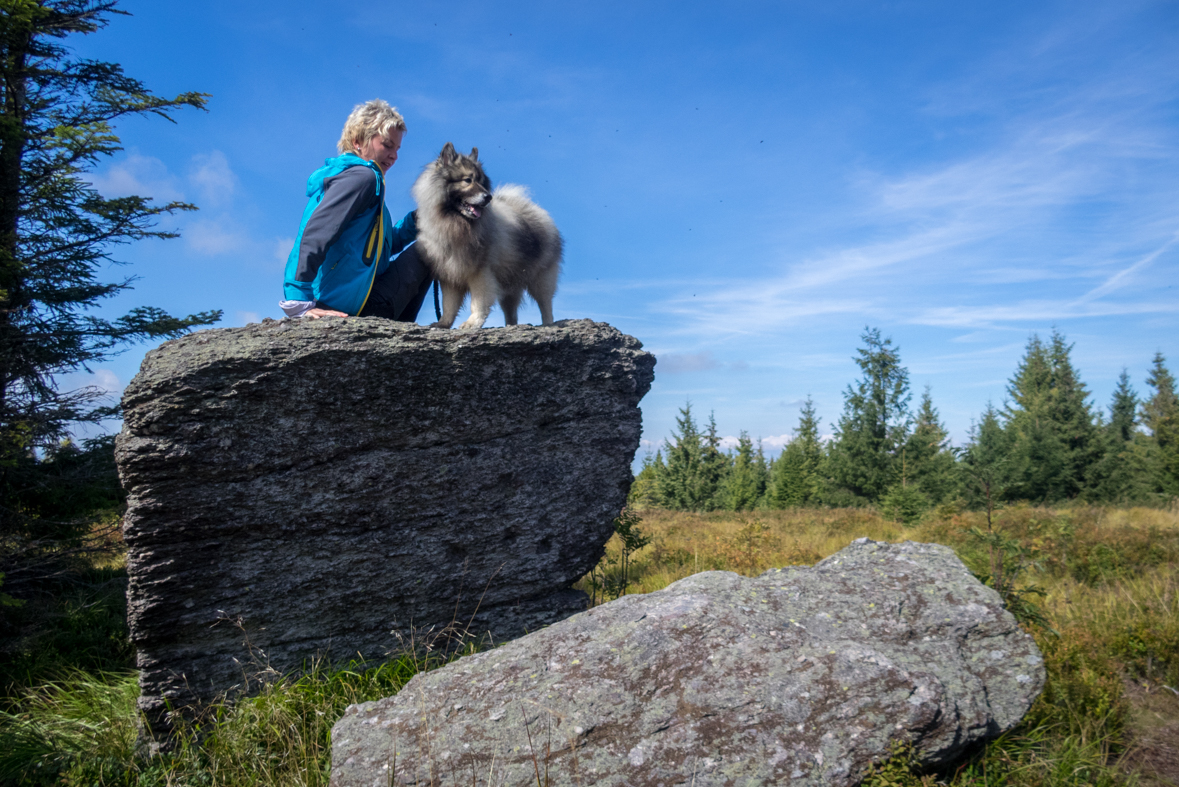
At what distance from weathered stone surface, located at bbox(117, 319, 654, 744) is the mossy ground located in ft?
1.22

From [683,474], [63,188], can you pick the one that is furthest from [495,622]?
[683,474]

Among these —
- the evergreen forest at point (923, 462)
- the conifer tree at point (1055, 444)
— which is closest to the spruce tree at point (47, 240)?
the evergreen forest at point (923, 462)

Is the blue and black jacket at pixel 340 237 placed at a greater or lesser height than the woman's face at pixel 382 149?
lesser

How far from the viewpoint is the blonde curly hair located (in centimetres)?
466

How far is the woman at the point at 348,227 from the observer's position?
171 inches

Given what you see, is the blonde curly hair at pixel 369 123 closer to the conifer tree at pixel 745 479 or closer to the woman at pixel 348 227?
the woman at pixel 348 227

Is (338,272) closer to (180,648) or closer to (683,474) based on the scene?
(180,648)

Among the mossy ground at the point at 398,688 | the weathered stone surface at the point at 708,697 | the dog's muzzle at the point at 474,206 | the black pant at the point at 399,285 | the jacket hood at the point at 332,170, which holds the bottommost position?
the mossy ground at the point at 398,688

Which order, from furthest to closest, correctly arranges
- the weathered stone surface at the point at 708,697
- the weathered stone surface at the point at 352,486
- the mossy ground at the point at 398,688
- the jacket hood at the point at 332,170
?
1. the jacket hood at the point at 332,170
2. the weathered stone surface at the point at 352,486
3. the mossy ground at the point at 398,688
4. the weathered stone surface at the point at 708,697

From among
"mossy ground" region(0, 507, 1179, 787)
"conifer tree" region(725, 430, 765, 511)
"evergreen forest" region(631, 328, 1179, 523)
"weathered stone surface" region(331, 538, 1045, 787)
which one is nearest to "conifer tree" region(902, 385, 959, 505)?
"evergreen forest" region(631, 328, 1179, 523)

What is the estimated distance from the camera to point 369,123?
4.67 m

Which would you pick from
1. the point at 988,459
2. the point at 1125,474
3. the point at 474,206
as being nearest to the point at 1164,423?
the point at 1125,474

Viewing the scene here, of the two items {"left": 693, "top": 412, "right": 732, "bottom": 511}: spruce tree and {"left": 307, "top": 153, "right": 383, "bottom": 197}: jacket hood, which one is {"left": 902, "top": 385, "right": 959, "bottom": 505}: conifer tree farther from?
{"left": 307, "top": 153, "right": 383, "bottom": 197}: jacket hood

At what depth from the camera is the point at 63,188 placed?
8156 mm
